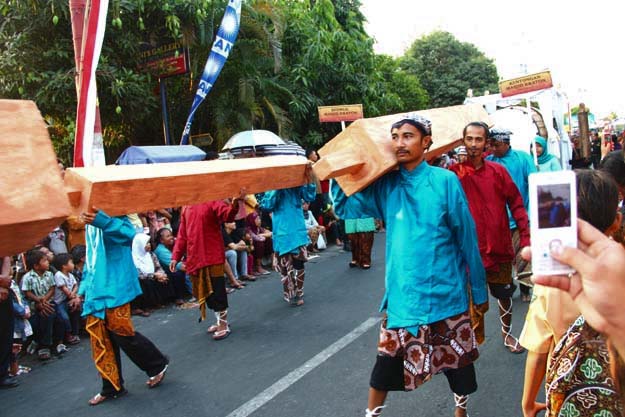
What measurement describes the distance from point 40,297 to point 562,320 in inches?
217

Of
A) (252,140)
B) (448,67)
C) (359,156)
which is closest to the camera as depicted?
(359,156)

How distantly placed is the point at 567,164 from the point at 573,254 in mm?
14894

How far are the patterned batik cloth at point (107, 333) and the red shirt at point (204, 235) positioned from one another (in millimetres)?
1429

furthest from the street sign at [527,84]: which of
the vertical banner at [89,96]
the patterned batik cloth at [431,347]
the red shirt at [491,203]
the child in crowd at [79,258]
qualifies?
the child in crowd at [79,258]

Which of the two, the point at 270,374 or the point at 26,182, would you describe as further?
the point at 270,374

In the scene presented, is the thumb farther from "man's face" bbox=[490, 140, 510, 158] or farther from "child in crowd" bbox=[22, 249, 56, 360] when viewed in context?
"child in crowd" bbox=[22, 249, 56, 360]

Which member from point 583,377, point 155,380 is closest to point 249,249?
point 155,380

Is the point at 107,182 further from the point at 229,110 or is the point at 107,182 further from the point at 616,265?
the point at 229,110

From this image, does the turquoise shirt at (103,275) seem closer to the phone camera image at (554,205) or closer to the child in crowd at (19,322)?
the child in crowd at (19,322)

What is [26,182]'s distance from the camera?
1710 mm

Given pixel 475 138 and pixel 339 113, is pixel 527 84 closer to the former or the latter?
pixel 339 113

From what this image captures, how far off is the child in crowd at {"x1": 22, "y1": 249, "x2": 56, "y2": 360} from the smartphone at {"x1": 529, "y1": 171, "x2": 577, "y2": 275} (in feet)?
19.1

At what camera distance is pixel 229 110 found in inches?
471

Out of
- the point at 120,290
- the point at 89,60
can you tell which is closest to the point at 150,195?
the point at 120,290
